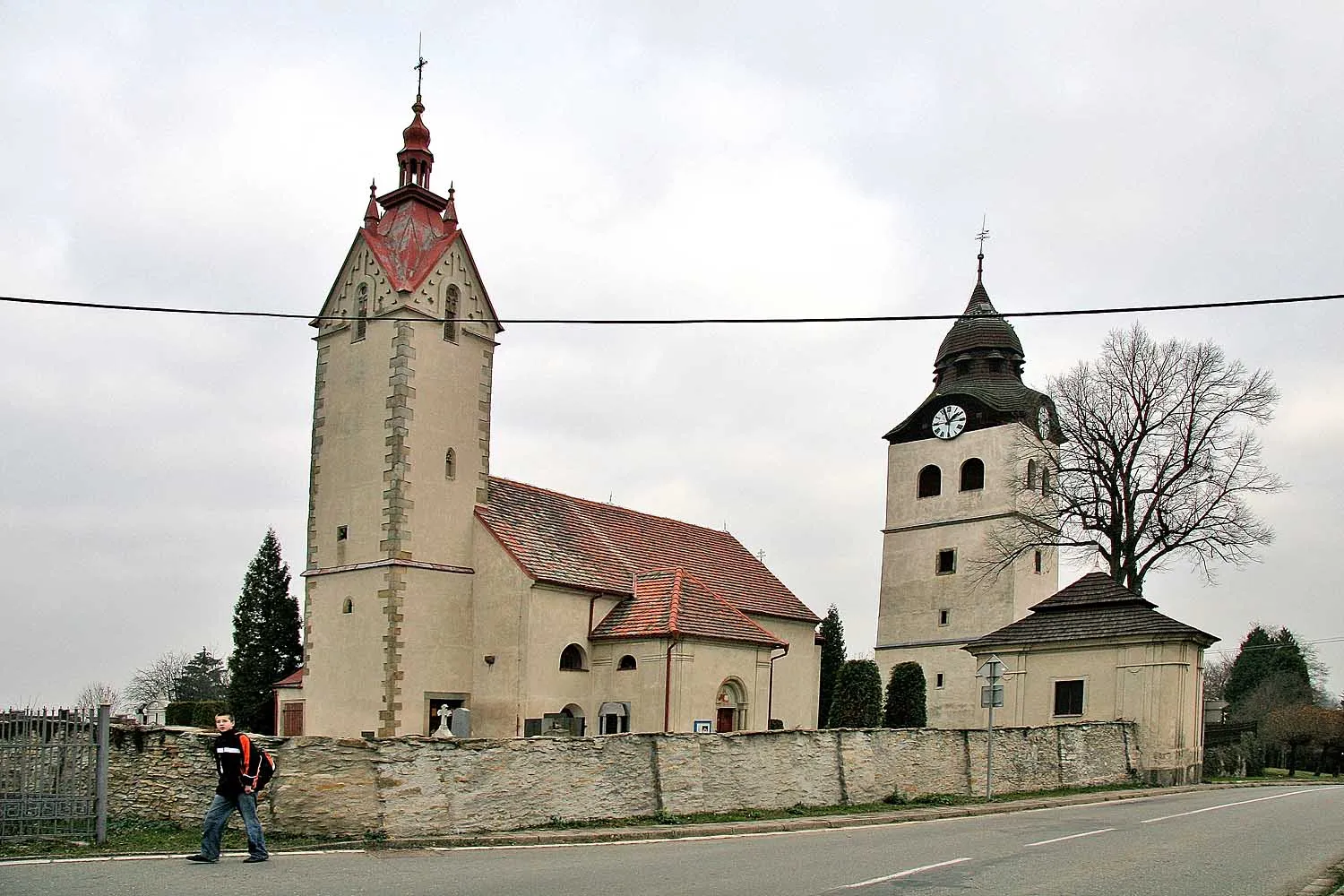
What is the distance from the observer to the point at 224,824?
13312 millimetres

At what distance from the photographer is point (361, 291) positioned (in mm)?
35625

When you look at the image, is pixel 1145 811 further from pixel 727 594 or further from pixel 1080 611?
pixel 727 594

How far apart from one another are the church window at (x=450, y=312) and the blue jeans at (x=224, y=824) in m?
22.9

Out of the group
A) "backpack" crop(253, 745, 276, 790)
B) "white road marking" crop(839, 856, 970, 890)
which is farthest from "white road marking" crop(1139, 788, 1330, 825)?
"backpack" crop(253, 745, 276, 790)

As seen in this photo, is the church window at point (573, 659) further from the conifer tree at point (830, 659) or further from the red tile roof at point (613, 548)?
the conifer tree at point (830, 659)

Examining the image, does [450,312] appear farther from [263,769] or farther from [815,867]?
[815,867]

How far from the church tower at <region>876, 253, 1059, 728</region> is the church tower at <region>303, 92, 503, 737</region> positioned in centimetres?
2367

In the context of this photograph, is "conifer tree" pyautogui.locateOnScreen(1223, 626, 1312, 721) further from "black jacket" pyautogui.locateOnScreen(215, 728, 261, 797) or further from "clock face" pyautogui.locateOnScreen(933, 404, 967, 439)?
"black jacket" pyautogui.locateOnScreen(215, 728, 261, 797)

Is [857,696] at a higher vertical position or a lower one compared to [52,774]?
lower

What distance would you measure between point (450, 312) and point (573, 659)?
409 inches

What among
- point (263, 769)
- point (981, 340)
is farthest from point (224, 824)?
point (981, 340)

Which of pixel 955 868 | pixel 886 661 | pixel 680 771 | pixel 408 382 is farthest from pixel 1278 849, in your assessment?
pixel 886 661

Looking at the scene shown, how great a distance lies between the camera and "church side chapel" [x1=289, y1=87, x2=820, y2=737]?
1293 inches

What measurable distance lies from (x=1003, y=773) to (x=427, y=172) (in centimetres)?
2351
